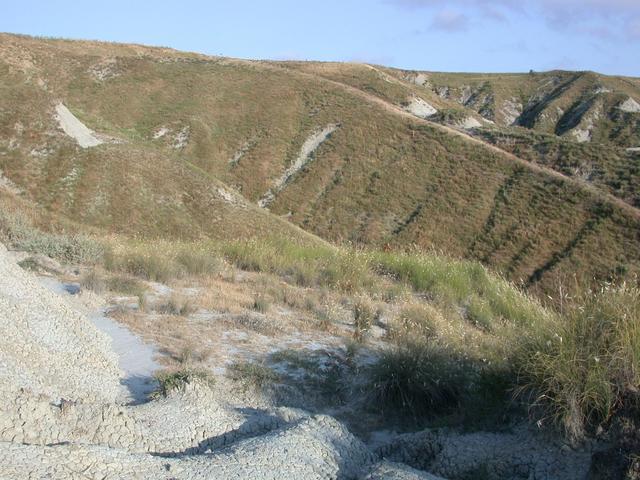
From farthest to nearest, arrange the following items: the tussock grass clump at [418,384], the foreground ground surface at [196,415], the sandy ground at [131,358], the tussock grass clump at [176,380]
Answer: the tussock grass clump at [418,384] < the sandy ground at [131,358] < the tussock grass clump at [176,380] < the foreground ground surface at [196,415]

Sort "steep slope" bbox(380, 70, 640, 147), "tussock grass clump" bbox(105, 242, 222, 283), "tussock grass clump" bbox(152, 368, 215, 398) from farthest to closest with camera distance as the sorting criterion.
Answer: "steep slope" bbox(380, 70, 640, 147) < "tussock grass clump" bbox(105, 242, 222, 283) < "tussock grass clump" bbox(152, 368, 215, 398)

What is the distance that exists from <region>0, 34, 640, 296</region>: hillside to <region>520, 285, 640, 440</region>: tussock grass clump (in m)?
26.4

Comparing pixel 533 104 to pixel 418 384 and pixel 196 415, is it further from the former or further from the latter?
pixel 196 415

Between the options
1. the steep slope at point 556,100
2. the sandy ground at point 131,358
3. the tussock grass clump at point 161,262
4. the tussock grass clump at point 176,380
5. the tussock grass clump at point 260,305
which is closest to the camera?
the tussock grass clump at point 176,380

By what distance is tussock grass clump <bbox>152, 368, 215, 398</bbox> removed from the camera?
22.1 feet

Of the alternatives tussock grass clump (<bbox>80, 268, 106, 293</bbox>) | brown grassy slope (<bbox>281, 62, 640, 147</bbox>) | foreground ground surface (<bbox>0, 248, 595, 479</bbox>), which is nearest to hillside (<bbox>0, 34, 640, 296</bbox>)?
brown grassy slope (<bbox>281, 62, 640, 147</bbox>)

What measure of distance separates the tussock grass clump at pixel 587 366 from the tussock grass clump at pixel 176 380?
3246 millimetres

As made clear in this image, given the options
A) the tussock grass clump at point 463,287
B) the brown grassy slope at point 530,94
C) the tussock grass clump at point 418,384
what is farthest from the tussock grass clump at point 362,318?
the brown grassy slope at point 530,94

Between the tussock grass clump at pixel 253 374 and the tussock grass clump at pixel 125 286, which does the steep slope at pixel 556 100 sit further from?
the tussock grass clump at pixel 253 374

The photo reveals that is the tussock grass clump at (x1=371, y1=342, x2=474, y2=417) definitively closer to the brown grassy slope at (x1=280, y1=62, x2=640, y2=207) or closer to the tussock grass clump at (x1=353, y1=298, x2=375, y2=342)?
the tussock grass clump at (x1=353, y1=298, x2=375, y2=342)

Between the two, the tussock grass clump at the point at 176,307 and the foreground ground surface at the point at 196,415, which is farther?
the tussock grass clump at the point at 176,307

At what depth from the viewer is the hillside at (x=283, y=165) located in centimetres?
3372

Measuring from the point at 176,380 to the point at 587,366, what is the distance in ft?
12.8

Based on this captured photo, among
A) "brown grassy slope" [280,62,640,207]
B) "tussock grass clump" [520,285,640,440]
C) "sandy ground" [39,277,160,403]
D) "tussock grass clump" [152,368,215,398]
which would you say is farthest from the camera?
"brown grassy slope" [280,62,640,207]
